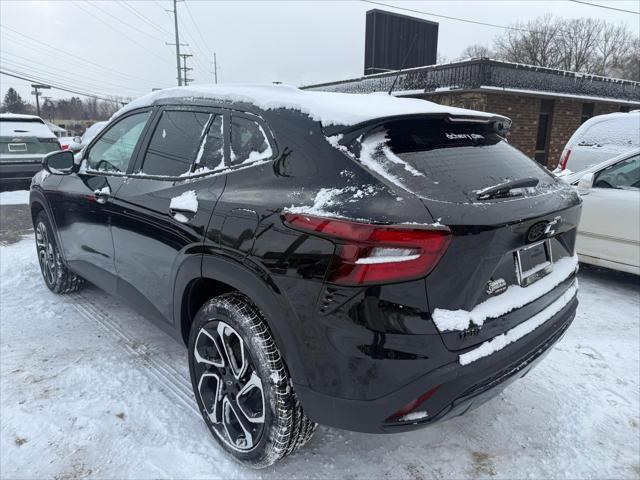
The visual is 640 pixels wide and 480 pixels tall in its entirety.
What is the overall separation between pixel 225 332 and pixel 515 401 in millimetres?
1827

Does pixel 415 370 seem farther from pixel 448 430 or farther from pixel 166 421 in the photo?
pixel 166 421

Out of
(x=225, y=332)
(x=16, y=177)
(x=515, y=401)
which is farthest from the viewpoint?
(x=16, y=177)

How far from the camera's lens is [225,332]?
219 cm

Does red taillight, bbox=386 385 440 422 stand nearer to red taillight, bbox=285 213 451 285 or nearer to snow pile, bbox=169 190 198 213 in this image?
red taillight, bbox=285 213 451 285

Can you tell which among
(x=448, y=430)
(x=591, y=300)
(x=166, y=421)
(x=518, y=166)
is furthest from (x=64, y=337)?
(x=591, y=300)

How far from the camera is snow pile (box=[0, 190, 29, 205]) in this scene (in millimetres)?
9617

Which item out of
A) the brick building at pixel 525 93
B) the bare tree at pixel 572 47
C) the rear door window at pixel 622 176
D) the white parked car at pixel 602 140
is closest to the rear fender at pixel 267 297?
the rear door window at pixel 622 176

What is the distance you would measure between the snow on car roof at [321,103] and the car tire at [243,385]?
0.91 metres

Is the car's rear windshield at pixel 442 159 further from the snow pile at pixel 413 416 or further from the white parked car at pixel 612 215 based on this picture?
the white parked car at pixel 612 215

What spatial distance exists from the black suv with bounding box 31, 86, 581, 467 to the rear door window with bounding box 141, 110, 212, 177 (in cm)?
1

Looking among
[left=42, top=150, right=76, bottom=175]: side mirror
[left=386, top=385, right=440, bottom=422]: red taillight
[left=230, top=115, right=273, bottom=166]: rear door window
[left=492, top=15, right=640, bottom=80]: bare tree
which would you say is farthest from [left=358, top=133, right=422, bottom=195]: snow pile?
[left=492, top=15, right=640, bottom=80]: bare tree

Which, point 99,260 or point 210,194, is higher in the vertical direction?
point 210,194

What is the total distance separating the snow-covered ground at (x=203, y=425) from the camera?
7.46 ft

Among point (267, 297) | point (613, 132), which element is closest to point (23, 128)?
point (267, 297)
